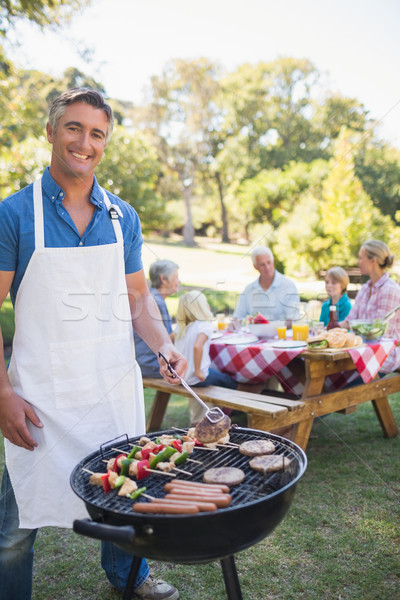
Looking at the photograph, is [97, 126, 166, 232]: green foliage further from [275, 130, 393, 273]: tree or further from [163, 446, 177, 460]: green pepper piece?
[163, 446, 177, 460]: green pepper piece

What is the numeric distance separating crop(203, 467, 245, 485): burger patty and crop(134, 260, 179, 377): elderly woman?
9.90 feet

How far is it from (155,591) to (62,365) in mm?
1274

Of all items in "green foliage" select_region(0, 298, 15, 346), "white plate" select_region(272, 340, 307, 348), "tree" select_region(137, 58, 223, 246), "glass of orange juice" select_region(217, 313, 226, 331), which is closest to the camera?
"white plate" select_region(272, 340, 307, 348)

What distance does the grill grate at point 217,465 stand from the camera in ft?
5.08

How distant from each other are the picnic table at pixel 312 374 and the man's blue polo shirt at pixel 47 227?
2.09 meters

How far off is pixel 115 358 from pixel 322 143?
29064 mm

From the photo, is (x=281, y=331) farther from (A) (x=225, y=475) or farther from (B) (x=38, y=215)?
(B) (x=38, y=215)

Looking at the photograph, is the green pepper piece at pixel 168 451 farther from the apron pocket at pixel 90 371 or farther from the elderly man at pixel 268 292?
the elderly man at pixel 268 292

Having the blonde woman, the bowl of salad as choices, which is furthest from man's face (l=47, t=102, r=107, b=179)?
the bowl of salad

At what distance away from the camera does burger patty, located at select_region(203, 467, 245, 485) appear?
1.60m

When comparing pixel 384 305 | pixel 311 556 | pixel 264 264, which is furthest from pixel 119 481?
pixel 264 264

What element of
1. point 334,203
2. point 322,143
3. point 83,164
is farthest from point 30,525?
point 322,143

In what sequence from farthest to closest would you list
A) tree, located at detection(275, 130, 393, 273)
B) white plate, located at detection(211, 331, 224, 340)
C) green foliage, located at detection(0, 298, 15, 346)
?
tree, located at detection(275, 130, 393, 273)
green foliage, located at detection(0, 298, 15, 346)
white plate, located at detection(211, 331, 224, 340)

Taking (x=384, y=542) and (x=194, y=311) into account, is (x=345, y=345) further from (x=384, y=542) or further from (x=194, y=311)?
(x=384, y=542)
